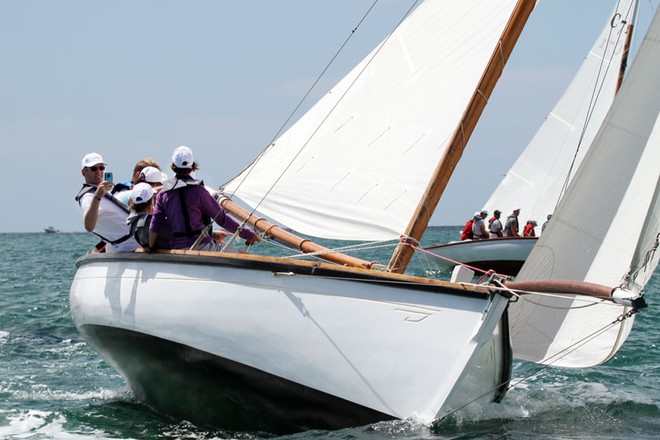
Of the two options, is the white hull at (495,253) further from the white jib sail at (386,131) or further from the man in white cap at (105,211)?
the man in white cap at (105,211)

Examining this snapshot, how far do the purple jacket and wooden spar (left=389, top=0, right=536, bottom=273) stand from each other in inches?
52.7

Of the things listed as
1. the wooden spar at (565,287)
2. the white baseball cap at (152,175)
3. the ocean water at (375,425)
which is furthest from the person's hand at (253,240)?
the wooden spar at (565,287)

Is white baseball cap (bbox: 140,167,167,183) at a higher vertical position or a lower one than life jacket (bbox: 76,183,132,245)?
higher

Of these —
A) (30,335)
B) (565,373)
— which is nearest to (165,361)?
(565,373)

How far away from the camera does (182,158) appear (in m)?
7.83

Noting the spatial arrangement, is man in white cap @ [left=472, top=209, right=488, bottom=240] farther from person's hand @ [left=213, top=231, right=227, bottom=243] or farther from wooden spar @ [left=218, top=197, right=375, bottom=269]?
person's hand @ [left=213, top=231, right=227, bottom=243]

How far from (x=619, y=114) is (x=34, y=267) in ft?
82.6

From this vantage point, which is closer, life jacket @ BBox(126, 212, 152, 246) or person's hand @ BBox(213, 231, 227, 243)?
life jacket @ BBox(126, 212, 152, 246)

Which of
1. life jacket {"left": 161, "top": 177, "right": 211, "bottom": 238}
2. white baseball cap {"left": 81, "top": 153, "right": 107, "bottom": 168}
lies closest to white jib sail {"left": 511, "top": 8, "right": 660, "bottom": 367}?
life jacket {"left": 161, "top": 177, "right": 211, "bottom": 238}

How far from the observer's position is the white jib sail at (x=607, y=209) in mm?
7562

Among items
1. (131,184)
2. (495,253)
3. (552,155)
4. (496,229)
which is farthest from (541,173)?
(131,184)

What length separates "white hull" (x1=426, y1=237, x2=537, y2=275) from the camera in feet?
86.0

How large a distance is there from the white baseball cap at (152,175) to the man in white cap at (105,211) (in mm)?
335

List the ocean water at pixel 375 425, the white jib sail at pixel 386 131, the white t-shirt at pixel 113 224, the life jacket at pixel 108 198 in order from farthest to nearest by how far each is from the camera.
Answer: the white t-shirt at pixel 113 224, the life jacket at pixel 108 198, the white jib sail at pixel 386 131, the ocean water at pixel 375 425
